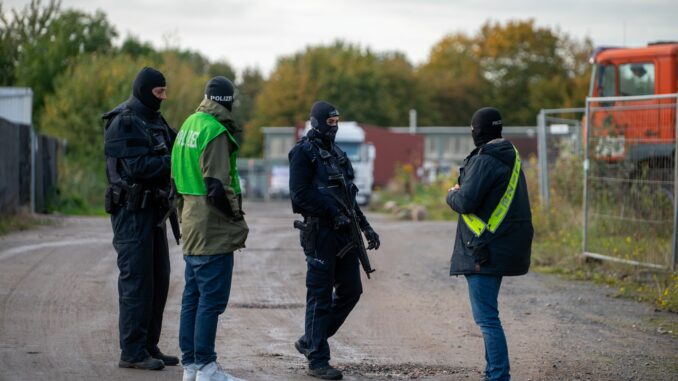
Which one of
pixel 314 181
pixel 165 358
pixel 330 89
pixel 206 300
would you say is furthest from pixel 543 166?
pixel 330 89

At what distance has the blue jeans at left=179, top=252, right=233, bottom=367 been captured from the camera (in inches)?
258

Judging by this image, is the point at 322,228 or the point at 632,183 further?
the point at 632,183

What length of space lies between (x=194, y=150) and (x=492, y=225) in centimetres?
202

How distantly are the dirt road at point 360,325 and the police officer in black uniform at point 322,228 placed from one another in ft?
1.05

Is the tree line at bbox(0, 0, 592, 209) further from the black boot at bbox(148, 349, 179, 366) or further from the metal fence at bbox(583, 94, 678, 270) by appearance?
the black boot at bbox(148, 349, 179, 366)

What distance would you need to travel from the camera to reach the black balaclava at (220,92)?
262 inches

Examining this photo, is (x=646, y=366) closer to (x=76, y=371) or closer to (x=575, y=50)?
(x=76, y=371)

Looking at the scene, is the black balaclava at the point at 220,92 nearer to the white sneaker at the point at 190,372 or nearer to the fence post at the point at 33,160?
the white sneaker at the point at 190,372

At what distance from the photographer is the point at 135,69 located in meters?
34.8

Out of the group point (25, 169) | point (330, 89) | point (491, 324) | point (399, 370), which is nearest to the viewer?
point (491, 324)

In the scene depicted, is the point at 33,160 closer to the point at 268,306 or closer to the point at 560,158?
the point at 560,158

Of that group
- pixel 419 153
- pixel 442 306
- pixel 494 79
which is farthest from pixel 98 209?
pixel 494 79

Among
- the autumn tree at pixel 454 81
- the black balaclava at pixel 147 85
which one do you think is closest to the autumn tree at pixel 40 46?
the black balaclava at pixel 147 85

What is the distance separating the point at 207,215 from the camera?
6.52m
